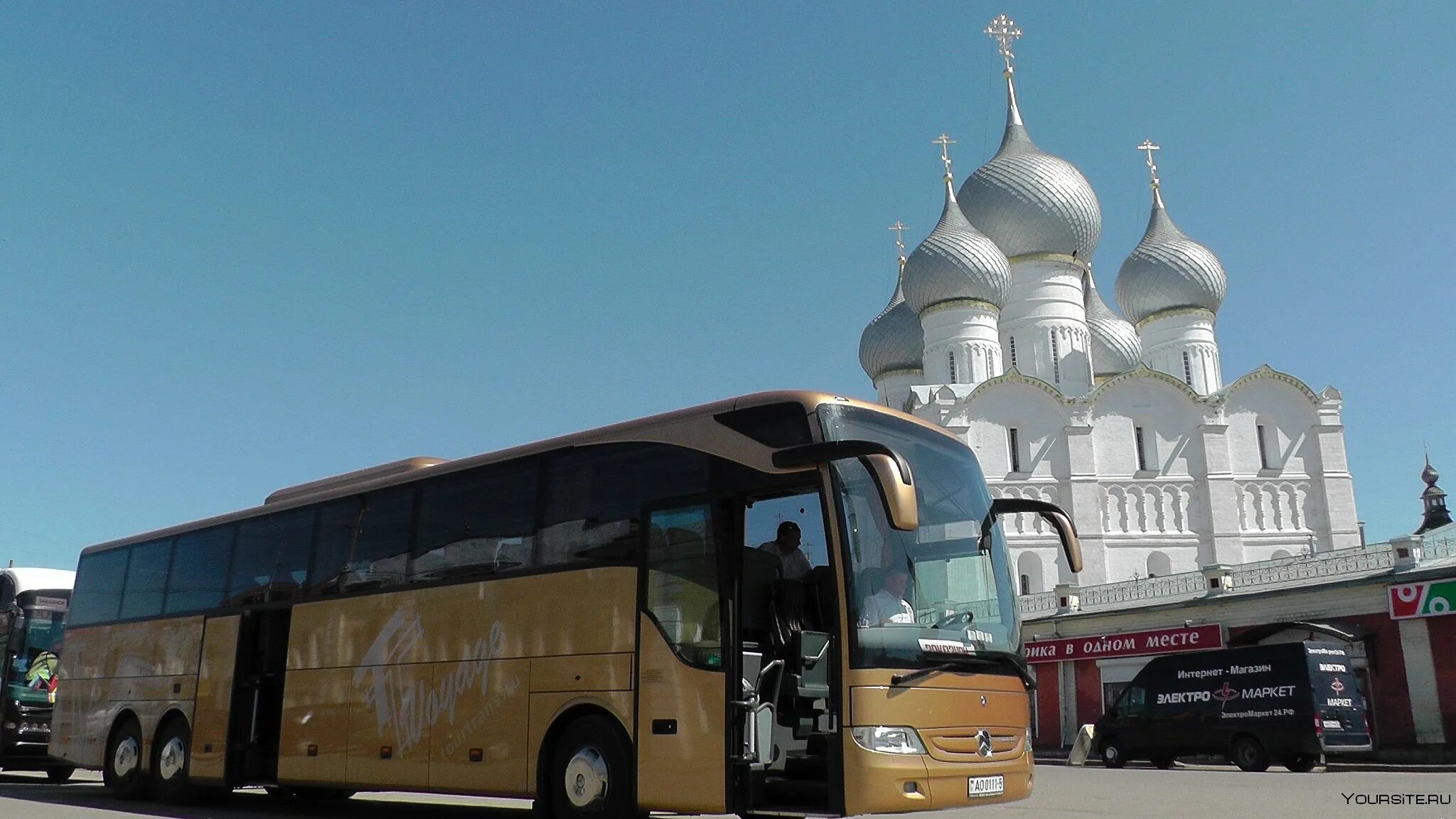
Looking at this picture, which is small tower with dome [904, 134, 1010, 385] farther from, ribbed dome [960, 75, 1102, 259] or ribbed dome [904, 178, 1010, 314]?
ribbed dome [960, 75, 1102, 259]

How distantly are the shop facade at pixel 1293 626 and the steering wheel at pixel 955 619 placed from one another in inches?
672

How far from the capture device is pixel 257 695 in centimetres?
1229

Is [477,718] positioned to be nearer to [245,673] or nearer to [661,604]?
[661,604]

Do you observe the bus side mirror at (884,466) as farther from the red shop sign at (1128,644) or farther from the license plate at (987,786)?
the red shop sign at (1128,644)

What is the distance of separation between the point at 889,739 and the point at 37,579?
1574 cm

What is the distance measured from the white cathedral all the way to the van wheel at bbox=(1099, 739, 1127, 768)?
1559 centimetres

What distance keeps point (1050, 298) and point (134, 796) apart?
39.2m

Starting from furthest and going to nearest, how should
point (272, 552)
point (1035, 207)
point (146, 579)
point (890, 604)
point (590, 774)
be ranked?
point (1035, 207), point (146, 579), point (272, 552), point (590, 774), point (890, 604)

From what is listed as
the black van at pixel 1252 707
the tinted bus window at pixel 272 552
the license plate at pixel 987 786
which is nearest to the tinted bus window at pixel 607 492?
the license plate at pixel 987 786

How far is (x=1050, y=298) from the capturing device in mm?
46500

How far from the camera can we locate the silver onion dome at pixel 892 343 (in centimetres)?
5112

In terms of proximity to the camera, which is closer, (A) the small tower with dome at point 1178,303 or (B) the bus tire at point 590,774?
(B) the bus tire at point 590,774

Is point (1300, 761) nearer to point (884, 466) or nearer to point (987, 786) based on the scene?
point (987, 786)

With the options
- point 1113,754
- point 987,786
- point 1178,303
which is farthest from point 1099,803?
point 1178,303
